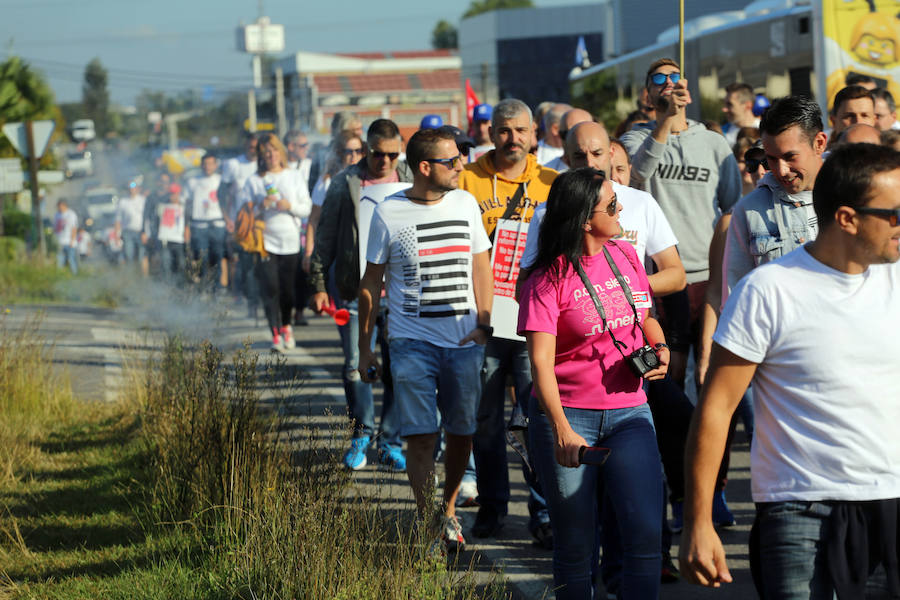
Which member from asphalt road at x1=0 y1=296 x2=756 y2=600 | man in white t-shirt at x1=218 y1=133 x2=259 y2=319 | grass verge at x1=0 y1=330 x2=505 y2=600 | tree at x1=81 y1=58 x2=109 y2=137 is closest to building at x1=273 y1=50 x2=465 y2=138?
tree at x1=81 y1=58 x2=109 y2=137

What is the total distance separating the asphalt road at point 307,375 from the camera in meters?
5.66

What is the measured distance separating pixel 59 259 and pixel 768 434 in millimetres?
27238

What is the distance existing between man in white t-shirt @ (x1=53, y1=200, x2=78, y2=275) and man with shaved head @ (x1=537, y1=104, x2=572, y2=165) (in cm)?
1899

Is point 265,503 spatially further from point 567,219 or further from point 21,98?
point 21,98

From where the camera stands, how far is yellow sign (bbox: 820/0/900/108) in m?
11.7

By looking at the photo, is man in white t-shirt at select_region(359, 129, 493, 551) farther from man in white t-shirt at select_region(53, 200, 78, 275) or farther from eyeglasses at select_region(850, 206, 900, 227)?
man in white t-shirt at select_region(53, 200, 78, 275)

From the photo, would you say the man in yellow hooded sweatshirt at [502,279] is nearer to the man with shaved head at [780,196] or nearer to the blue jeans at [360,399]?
the blue jeans at [360,399]

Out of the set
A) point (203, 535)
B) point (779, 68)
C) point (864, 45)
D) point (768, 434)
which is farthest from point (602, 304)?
point (779, 68)

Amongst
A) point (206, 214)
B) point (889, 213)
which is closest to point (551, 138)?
point (206, 214)

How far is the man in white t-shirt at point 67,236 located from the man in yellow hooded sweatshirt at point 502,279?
873 inches

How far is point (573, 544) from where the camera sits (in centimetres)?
445

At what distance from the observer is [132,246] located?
23.4m

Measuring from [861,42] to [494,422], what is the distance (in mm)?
7251

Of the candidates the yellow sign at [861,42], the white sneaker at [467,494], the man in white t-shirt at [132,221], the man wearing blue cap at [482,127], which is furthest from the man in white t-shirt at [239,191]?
the man in white t-shirt at [132,221]
